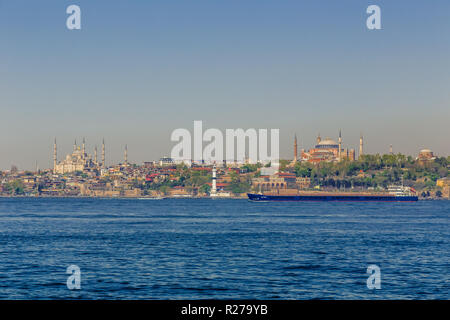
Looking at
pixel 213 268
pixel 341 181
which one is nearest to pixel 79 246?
pixel 213 268

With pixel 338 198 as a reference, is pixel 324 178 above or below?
above

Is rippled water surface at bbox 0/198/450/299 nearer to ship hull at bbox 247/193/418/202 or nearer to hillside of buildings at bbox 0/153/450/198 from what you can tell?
ship hull at bbox 247/193/418/202

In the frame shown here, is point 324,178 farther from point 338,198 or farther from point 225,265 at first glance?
point 225,265

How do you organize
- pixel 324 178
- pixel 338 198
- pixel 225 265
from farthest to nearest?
pixel 324 178 → pixel 338 198 → pixel 225 265

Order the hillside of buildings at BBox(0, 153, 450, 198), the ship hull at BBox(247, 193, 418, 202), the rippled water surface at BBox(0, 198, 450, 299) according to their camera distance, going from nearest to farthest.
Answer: the rippled water surface at BBox(0, 198, 450, 299), the ship hull at BBox(247, 193, 418, 202), the hillside of buildings at BBox(0, 153, 450, 198)

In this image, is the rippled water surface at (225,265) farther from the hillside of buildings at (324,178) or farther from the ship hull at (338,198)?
the hillside of buildings at (324,178)

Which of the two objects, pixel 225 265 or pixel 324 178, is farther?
pixel 324 178

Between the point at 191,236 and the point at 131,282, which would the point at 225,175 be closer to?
the point at 191,236

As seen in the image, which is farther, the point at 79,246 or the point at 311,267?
the point at 79,246

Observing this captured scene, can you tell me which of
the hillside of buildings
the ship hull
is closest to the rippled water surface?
the ship hull

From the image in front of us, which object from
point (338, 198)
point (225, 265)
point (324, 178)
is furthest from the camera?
point (324, 178)

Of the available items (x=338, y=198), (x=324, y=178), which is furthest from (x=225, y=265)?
(x=324, y=178)
